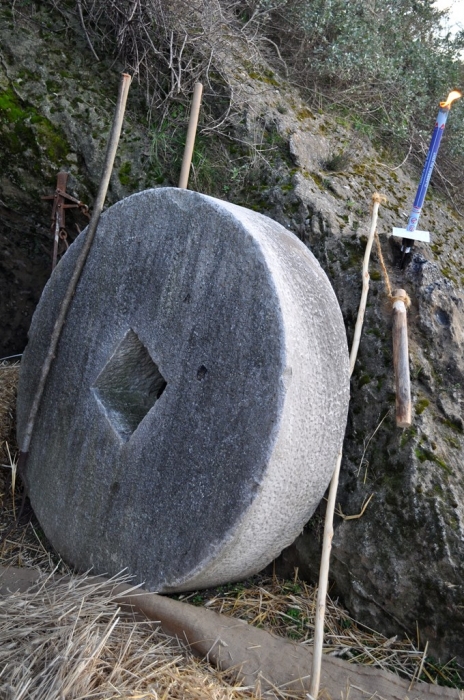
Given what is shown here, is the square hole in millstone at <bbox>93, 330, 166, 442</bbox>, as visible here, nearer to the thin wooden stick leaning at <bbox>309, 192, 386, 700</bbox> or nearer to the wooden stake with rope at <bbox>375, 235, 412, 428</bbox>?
the thin wooden stick leaning at <bbox>309, 192, 386, 700</bbox>

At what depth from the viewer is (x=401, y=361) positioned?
2.74 metres

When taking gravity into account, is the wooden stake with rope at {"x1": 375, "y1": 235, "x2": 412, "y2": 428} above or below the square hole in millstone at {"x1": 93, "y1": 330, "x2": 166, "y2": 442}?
above

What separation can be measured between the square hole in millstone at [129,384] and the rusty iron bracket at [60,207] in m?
1.18

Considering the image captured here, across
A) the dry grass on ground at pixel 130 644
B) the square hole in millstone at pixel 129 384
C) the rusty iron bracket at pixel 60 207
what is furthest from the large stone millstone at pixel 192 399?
the rusty iron bracket at pixel 60 207

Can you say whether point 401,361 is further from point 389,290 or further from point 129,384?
point 129,384

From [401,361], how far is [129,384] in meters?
1.24

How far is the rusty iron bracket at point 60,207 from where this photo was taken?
390 cm

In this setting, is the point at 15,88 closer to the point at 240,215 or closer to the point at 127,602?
the point at 240,215

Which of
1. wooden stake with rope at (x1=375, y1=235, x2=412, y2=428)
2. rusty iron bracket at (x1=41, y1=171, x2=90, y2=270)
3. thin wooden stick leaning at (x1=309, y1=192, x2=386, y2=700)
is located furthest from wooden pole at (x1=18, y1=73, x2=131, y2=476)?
wooden stake with rope at (x1=375, y1=235, x2=412, y2=428)

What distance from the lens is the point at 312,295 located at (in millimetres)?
2576

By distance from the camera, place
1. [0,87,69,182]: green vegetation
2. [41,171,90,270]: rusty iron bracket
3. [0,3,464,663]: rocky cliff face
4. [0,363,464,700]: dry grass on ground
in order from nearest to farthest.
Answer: [0,363,464,700]: dry grass on ground
[0,3,464,663]: rocky cliff face
[41,171,90,270]: rusty iron bracket
[0,87,69,182]: green vegetation

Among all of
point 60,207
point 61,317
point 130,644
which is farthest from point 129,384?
point 60,207

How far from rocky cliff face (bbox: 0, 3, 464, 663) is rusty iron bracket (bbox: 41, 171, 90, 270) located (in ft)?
0.40

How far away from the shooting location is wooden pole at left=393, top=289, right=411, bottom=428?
2.66m
